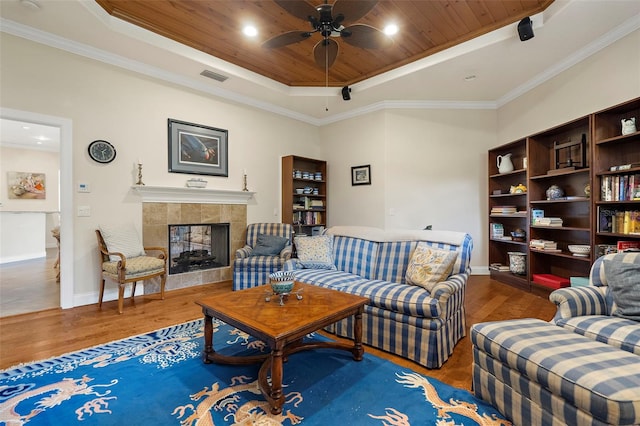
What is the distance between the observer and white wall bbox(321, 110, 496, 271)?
201 inches

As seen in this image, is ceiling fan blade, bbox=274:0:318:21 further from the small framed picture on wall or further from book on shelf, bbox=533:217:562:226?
book on shelf, bbox=533:217:562:226

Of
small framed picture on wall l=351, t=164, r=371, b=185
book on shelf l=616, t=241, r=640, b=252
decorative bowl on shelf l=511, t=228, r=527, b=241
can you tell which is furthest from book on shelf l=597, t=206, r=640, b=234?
small framed picture on wall l=351, t=164, r=371, b=185

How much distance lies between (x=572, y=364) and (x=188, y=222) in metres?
4.31

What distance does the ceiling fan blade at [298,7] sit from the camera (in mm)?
2282

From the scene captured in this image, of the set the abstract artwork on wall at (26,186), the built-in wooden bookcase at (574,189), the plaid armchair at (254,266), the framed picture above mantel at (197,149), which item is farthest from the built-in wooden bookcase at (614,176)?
the abstract artwork on wall at (26,186)

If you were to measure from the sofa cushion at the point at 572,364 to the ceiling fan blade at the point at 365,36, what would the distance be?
2.44 m

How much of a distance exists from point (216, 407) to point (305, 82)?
177 inches

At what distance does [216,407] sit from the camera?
169 centimetres

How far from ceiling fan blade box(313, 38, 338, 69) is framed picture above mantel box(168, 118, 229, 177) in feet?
7.55

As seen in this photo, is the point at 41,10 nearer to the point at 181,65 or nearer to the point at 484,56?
the point at 181,65

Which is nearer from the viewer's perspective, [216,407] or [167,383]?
[216,407]

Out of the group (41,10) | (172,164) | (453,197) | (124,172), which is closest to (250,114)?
(172,164)

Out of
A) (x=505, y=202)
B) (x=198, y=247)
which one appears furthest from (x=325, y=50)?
(x=505, y=202)

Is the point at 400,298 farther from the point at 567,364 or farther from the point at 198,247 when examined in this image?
the point at 198,247
